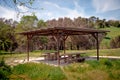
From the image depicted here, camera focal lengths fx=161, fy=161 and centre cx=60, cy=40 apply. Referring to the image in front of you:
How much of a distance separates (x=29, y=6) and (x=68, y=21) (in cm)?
2793

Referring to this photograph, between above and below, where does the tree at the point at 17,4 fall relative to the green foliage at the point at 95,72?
Result: above

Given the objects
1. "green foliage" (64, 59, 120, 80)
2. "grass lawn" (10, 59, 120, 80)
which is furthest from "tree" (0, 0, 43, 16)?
"green foliage" (64, 59, 120, 80)

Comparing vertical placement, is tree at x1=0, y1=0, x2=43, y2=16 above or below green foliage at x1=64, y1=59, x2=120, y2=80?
above

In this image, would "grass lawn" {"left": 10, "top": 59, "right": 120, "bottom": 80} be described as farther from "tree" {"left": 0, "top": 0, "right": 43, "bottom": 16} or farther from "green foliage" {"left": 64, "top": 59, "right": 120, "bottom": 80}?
"tree" {"left": 0, "top": 0, "right": 43, "bottom": 16}

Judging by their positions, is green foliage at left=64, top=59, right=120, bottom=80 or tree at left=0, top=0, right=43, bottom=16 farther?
green foliage at left=64, top=59, right=120, bottom=80

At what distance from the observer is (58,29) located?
32.5 ft

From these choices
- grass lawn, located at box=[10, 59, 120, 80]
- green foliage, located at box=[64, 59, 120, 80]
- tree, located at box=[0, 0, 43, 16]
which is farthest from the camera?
green foliage, located at box=[64, 59, 120, 80]

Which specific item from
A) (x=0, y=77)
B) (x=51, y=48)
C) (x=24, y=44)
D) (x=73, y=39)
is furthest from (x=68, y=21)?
(x=0, y=77)

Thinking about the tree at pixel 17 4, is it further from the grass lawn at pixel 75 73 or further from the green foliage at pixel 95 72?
the green foliage at pixel 95 72

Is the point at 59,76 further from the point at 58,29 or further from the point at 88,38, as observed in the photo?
the point at 88,38

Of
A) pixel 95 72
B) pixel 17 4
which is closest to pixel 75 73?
pixel 95 72

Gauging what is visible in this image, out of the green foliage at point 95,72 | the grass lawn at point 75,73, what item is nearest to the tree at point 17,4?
the grass lawn at point 75,73

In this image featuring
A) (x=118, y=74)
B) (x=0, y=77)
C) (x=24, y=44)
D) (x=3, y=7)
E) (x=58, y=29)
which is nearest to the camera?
(x=3, y=7)

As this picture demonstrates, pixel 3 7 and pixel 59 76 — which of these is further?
pixel 59 76
